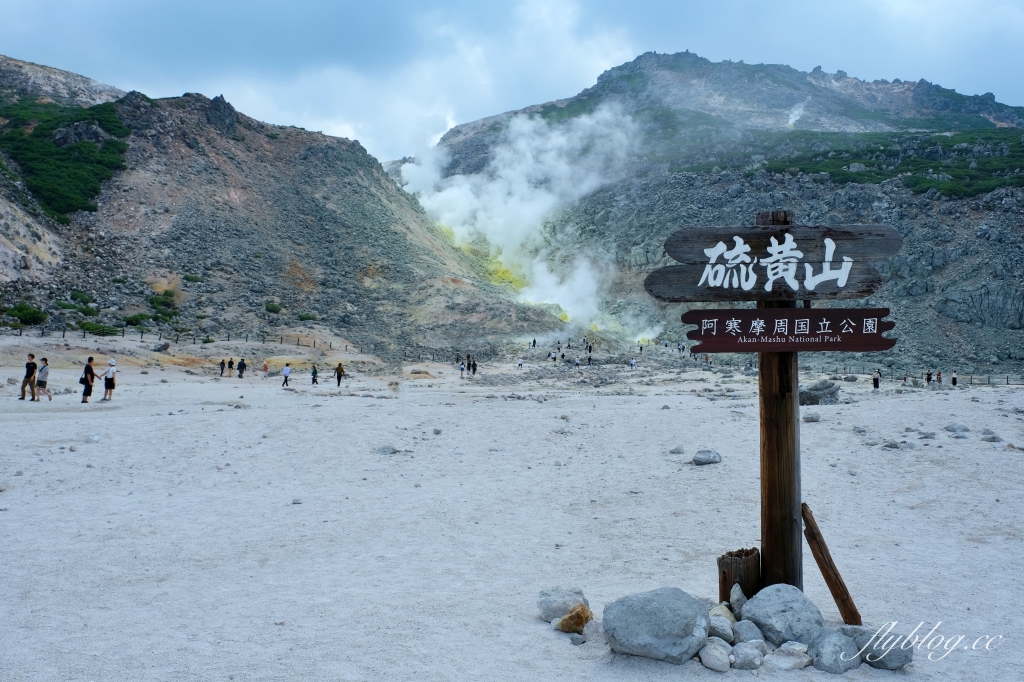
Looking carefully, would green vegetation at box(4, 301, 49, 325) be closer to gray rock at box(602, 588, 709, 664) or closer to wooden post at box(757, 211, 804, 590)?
gray rock at box(602, 588, 709, 664)

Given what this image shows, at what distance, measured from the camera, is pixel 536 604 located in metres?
5.77

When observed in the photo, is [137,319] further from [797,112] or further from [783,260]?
[797,112]

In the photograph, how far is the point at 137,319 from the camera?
37469 mm

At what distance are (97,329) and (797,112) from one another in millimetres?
109002

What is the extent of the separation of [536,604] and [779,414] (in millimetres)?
2539

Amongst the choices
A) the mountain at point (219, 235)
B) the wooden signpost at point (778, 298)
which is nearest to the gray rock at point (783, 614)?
the wooden signpost at point (778, 298)

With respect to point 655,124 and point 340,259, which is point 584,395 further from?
point 655,124

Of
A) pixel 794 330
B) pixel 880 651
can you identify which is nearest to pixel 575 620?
pixel 880 651

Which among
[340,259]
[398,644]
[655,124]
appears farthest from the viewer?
[655,124]

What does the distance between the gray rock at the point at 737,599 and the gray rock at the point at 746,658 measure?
51 cm

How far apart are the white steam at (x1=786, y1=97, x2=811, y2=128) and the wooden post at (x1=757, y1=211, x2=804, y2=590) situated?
11210 centimetres

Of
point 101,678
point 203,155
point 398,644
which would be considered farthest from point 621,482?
point 203,155

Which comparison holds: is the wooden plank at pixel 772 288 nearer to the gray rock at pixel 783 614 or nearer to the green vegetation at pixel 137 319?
the gray rock at pixel 783 614

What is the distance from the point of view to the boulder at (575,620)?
5.17 metres
